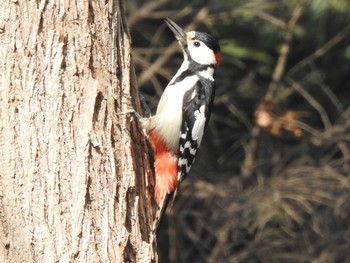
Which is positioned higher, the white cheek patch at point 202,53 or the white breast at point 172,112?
the white cheek patch at point 202,53

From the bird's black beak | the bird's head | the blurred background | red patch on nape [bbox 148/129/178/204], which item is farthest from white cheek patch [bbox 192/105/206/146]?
the blurred background

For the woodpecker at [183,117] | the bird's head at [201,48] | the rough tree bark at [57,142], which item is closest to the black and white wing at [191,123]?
the woodpecker at [183,117]

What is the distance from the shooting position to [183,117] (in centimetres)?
481

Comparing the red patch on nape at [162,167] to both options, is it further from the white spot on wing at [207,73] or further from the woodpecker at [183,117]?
the white spot on wing at [207,73]

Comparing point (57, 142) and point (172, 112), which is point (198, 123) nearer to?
point (172, 112)

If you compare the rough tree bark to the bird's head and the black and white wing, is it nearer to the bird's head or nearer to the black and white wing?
the black and white wing

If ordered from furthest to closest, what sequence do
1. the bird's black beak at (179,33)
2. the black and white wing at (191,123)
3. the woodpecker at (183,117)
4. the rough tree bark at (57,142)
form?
the bird's black beak at (179,33) → the black and white wing at (191,123) → the woodpecker at (183,117) → the rough tree bark at (57,142)

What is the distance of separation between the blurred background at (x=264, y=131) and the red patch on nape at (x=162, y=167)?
7.04 feet

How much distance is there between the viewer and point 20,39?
384 cm

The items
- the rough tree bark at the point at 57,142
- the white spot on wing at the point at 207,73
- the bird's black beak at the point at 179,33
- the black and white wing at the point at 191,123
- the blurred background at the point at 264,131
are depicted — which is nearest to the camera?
the rough tree bark at the point at 57,142

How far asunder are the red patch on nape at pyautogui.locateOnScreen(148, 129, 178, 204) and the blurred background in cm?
215

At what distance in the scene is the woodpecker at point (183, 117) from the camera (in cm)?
456

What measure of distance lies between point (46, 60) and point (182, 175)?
121 centimetres

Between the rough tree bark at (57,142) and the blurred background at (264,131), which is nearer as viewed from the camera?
the rough tree bark at (57,142)
